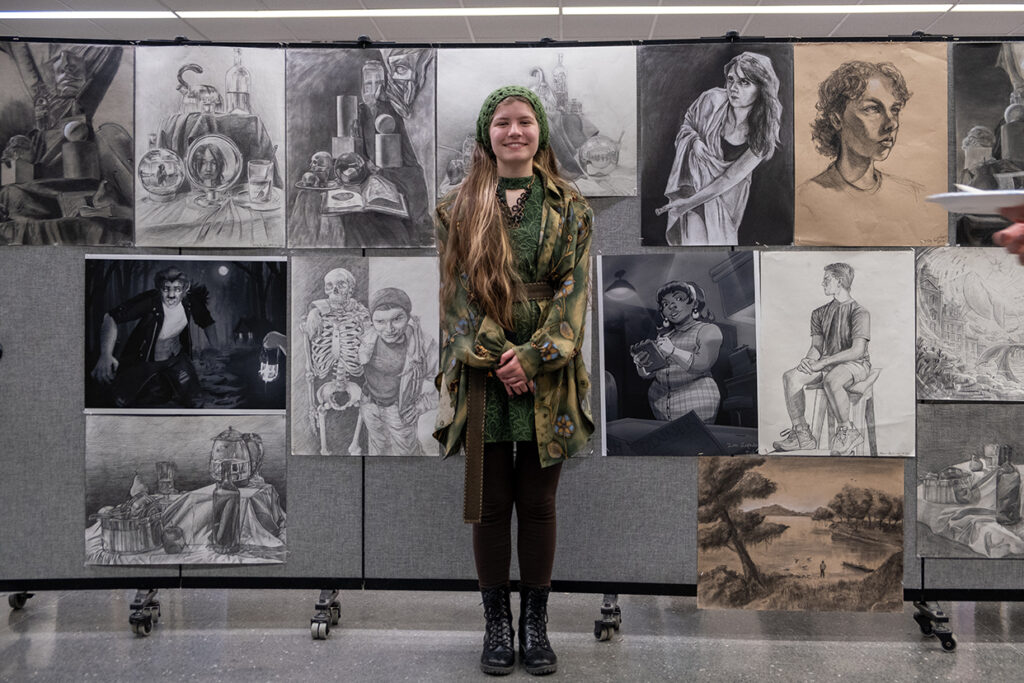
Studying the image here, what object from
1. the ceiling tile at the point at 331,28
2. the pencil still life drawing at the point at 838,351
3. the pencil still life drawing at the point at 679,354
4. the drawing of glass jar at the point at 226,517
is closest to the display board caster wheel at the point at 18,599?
the drawing of glass jar at the point at 226,517

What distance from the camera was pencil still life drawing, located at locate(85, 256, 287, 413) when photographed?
7.44 ft

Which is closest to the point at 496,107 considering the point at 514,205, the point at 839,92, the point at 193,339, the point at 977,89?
the point at 514,205

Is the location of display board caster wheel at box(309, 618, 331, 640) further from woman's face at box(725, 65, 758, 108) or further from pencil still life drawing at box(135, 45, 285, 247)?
woman's face at box(725, 65, 758, 108)

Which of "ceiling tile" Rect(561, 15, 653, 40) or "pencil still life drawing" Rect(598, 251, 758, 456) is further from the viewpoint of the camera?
"ceiling tile" Rect(561, 15, 653, 40)

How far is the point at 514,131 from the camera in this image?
193 cm

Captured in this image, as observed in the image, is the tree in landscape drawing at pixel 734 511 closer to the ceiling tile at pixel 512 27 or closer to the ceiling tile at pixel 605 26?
the ceiling tile at pixel 512 27

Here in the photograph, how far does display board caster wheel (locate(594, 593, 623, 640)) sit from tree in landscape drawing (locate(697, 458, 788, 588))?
0.98ft

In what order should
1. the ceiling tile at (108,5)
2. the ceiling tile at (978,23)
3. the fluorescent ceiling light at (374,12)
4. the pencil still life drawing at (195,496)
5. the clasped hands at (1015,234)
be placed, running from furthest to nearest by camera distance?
the ceiling tile at (978,23)
the fluorescent ceiling light at (374,12)
the ceiling tile at (108,5)
the pencil still life drawing at (195,496)
the clasped hands at (1015,234)

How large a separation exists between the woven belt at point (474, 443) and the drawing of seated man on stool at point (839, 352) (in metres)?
0.86

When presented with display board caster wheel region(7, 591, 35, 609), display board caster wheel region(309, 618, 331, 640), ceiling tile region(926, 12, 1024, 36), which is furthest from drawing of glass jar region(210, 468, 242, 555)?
ceiling tile region(926, 12, 1024, 36)

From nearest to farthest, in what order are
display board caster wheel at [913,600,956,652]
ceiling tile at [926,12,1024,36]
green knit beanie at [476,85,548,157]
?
green knit beanie at [476,85,548,157] < display board caster wheel at [913,600,956,652] < ceiling tile at [926,12,1024,36]

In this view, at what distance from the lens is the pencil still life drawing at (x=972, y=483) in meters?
2.16

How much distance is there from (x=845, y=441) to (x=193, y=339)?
1882 millimetres

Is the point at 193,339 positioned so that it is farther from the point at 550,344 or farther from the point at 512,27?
the point at 512,27
